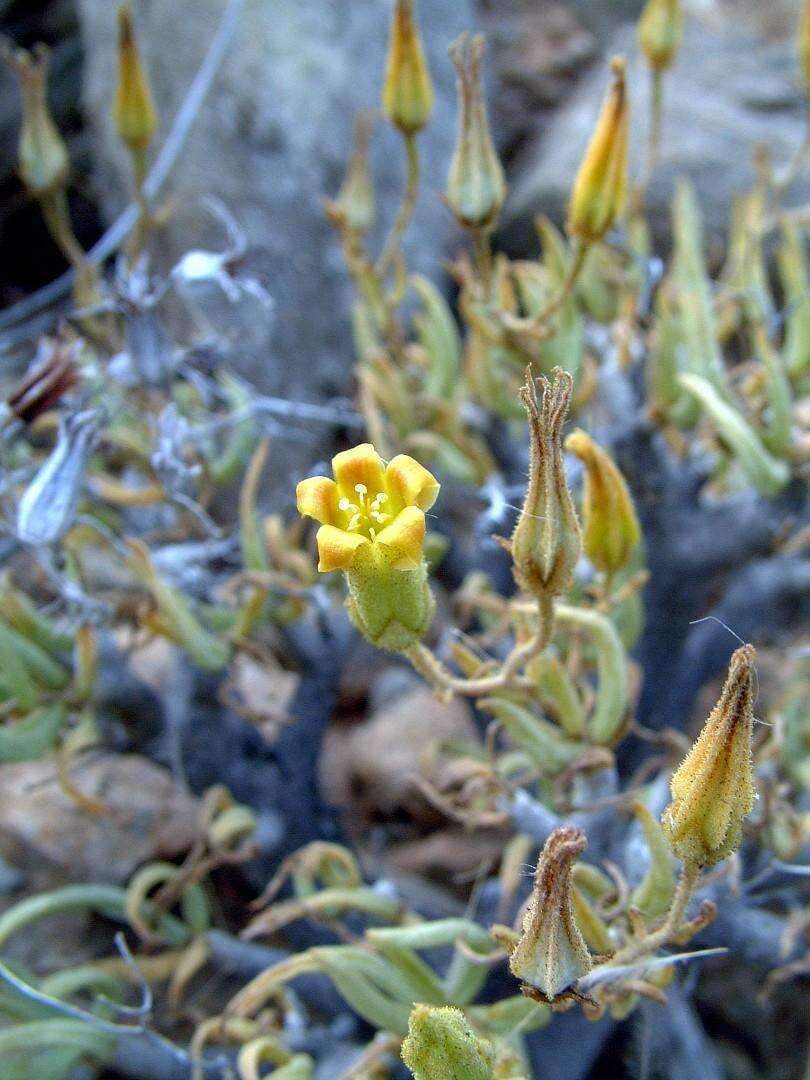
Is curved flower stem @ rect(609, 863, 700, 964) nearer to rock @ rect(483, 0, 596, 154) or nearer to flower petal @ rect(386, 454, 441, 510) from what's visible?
flower petal @ rect(386, 454, 441, 510)

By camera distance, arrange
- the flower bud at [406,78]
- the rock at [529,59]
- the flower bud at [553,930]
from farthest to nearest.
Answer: the rock at [529,59] < the flower bud at [406,78] < the flower bud at [553,930]

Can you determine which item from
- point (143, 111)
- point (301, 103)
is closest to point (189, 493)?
point (143, 111)

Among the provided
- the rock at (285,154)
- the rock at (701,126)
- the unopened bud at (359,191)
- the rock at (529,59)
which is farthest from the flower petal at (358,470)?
the rock at (529,59)

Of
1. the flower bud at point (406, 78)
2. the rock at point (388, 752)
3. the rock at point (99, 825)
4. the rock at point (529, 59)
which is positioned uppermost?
the flower bud at point (406, 78)

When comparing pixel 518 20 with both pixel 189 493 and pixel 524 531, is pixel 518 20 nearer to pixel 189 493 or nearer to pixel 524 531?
pixel 189 493

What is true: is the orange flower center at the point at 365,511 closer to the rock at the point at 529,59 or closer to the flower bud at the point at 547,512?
the flower bud at the point at 547,512

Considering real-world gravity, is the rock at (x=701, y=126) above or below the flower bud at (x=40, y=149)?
below

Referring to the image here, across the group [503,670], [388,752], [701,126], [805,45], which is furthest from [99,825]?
[701,126]

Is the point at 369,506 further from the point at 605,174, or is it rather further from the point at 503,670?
the point at 605,174
